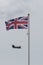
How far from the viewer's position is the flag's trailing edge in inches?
1141

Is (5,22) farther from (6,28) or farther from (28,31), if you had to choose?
(28,31)

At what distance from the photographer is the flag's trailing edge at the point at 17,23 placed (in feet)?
95.0

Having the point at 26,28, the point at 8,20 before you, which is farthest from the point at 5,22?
the point at 26,28

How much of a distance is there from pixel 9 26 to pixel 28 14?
8.03 feet

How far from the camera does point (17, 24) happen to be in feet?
95.8

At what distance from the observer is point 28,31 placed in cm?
3044

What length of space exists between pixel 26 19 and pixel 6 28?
7.38 feet

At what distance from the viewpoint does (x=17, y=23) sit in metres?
29.2

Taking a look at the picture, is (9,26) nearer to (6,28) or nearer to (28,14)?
(6,28)

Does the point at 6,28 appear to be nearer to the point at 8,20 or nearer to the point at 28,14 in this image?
the point at 8,20

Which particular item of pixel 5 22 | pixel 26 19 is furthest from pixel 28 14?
pixel 5 22

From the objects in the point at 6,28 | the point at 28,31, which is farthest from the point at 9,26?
the point at 28,31

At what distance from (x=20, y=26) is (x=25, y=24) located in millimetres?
619

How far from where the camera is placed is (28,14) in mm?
30062
